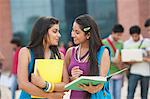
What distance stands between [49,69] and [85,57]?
351mm

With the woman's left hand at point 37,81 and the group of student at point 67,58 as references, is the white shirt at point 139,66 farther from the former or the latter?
the woman's left hand at point 37,81

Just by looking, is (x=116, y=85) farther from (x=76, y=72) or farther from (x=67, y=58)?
(x=76, y=72)

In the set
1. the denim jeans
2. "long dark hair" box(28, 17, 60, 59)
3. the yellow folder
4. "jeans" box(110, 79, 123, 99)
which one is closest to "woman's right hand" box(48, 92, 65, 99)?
the yellow folder

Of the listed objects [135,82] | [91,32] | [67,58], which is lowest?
[135,82]

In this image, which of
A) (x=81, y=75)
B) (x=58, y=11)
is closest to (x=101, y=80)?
(x=81, y=75)

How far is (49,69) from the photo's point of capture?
375cm

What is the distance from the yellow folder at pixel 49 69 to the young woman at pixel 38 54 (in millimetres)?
56

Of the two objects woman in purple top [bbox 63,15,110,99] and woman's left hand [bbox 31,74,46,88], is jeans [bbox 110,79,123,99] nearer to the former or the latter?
woman in purple top [bbox 63,15,110,99]

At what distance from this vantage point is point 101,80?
3.51 metres

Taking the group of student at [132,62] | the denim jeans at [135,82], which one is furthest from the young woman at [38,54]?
the denim jeans at [135,82]

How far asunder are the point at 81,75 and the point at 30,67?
1.43 feet

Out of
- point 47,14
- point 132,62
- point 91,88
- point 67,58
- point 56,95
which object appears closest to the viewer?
point 91,88

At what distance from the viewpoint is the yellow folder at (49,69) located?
3.75 metres

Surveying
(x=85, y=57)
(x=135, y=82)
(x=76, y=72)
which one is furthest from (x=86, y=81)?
(x=135, y=82)
